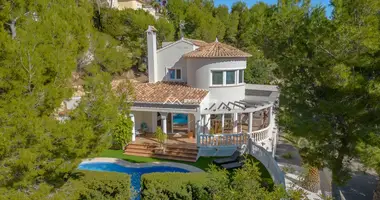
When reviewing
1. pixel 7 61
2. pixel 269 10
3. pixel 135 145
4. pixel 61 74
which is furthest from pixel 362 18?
pixel 135 145

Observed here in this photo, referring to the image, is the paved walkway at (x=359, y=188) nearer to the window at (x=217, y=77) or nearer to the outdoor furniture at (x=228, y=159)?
the outdoor furniture at (x=228, y=159)

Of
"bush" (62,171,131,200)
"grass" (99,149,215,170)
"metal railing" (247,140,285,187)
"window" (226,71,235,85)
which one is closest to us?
"bush" (62,171,131,200)

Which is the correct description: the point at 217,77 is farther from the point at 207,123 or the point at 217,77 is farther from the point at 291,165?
the point at 291,165

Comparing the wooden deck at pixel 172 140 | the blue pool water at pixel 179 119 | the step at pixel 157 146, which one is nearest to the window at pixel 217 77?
A: the blue pool water at pixel 179 119

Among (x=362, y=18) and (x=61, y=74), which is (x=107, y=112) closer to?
(x=61, y=74)

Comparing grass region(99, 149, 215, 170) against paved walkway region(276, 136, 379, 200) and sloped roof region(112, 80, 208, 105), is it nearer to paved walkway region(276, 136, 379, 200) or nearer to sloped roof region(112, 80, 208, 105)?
sloped roof region(112, 80, 208, 105)

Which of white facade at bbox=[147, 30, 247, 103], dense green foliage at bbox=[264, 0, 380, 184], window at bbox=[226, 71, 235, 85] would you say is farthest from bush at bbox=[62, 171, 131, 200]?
window at bbox=[226, 71, 235, 85]

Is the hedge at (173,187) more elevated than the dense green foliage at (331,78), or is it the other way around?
the dense green foliage at (331,78)
